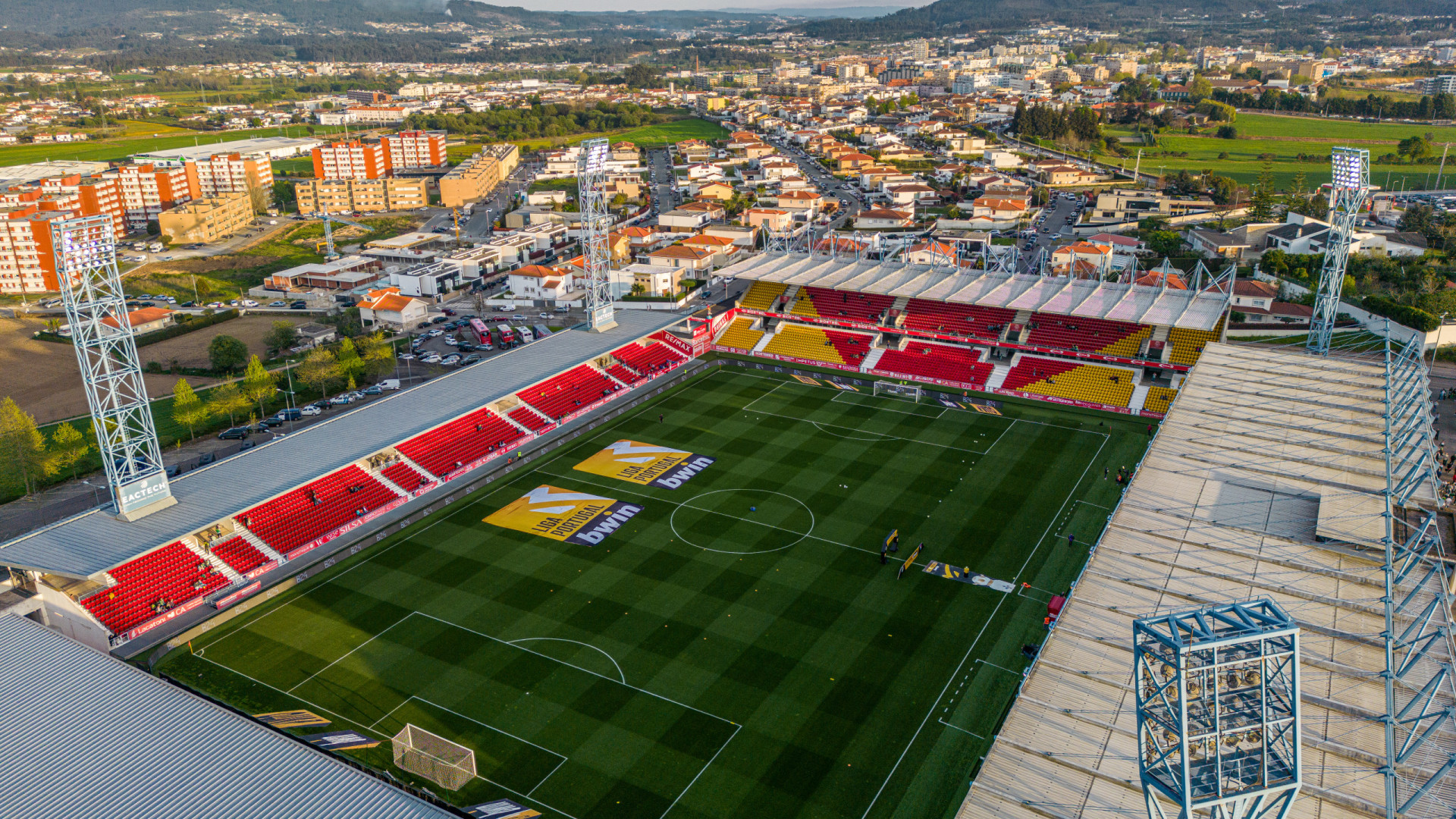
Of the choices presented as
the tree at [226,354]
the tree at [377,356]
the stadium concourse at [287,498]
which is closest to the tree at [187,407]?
the tree at [377,356]

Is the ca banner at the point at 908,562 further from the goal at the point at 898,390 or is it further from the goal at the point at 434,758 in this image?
the goal at the point at 898,390

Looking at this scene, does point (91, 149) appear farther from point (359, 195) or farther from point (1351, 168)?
point (1351, 168)

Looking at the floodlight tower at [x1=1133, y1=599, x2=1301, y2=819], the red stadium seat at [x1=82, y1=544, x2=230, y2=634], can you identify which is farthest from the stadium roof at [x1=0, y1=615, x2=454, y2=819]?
the floodlight tower at [x1=1133, y1=599, x2=1301, y2=819]

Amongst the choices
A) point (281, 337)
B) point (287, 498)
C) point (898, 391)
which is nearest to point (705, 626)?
point (287, 498)

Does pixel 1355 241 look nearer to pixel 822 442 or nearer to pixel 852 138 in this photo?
pixel 822 442

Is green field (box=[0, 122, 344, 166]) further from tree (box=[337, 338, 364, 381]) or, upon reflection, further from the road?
the road
